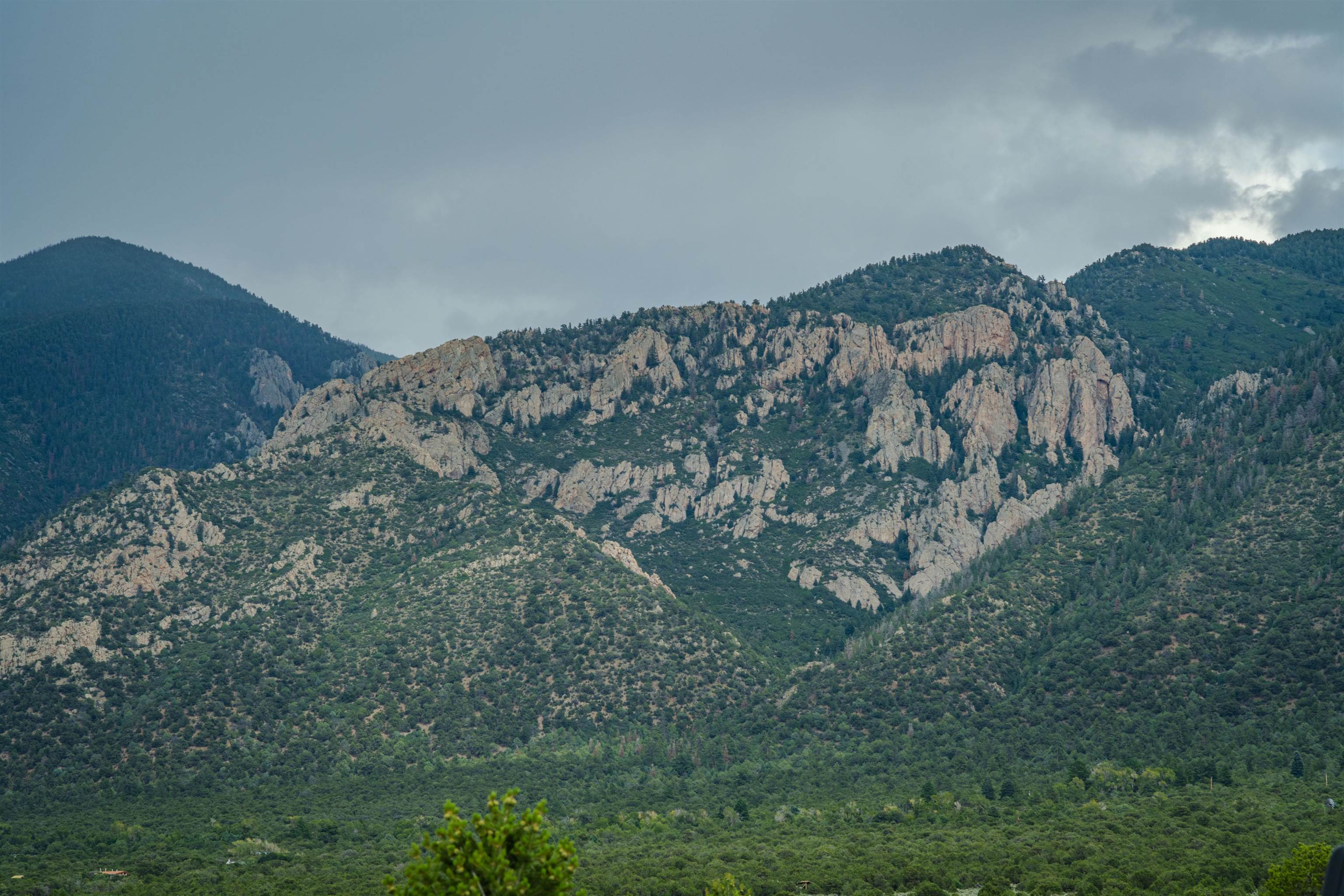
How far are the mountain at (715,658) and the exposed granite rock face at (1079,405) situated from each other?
1.81 meters

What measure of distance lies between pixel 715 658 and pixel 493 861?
10876 centimetres

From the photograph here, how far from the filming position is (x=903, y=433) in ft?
627

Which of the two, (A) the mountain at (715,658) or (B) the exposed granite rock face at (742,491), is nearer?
(A) the mountain at (715,658)

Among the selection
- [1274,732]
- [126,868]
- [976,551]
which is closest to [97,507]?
[126,868]

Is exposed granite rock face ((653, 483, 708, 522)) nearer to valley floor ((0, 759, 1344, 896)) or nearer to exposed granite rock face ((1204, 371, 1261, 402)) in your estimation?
valley floor ((0, 759, 1344, 896))

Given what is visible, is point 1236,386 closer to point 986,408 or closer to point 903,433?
point 986,408

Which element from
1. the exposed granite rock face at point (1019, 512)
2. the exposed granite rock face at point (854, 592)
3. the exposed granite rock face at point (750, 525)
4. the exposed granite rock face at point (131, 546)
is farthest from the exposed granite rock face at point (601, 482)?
the exposed granite rock face at point (131, 546)

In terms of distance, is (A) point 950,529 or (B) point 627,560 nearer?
(B) point 627,560

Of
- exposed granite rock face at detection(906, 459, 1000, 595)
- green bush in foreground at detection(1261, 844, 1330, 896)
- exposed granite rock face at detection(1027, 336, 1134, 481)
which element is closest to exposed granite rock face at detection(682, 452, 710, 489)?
exposed granite rock face at detection(906, 459, 1000, 595)

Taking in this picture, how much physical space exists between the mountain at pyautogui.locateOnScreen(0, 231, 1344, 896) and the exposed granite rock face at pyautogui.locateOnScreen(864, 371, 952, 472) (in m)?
1.11

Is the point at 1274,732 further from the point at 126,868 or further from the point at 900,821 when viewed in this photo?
the point at 126,868

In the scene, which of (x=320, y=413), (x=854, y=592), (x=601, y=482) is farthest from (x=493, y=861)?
(x=320, y=413)

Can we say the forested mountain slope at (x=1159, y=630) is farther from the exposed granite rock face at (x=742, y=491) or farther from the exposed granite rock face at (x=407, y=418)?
the exposed granite rock face at (x=407, y=418)

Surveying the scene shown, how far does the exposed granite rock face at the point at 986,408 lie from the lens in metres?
188
